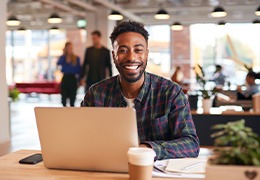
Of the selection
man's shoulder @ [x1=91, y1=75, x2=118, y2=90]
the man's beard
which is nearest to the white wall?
man's shoulder @ [x1=91, y1=75, x2=118, y2=90]

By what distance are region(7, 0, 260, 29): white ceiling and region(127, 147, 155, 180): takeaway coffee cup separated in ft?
35.0

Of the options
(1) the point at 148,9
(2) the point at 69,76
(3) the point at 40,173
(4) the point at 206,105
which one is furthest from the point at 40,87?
(3) the point at 40,173

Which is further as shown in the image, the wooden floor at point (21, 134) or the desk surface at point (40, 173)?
the wooden floor at point (21, 134)

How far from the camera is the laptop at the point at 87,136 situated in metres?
1.48

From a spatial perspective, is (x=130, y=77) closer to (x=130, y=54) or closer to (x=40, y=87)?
(x=130, y=54)

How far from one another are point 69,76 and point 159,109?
6.52 meters

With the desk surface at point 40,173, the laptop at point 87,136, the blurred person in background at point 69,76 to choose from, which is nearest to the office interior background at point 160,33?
the blurred person in background at point 69,76

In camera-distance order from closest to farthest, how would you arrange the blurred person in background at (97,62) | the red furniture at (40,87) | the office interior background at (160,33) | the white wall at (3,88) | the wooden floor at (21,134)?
the wooden floor at (21,134)
the white wall at (3,88)
the blurred person in background at (97,62)
the office interior background at (160,33)
the red furniture at (40,87)

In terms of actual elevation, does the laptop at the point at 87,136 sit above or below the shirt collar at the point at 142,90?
below

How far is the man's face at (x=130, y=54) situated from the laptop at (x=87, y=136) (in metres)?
0.60

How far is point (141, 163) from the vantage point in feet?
4.52

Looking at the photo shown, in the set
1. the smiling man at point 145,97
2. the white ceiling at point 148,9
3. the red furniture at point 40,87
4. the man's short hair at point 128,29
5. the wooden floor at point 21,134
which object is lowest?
the wooden floor at point 21,134

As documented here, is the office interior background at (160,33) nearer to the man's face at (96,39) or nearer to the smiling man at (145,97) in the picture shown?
the man's face at (96,39)

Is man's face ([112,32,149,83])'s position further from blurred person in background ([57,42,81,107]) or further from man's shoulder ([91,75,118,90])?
blurred person in background ([57,42,81,107])
